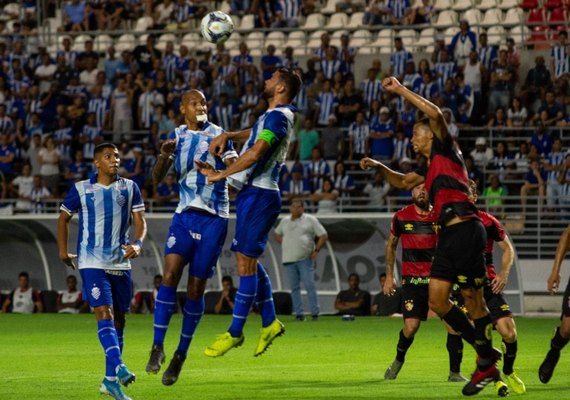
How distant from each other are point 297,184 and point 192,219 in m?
15.3

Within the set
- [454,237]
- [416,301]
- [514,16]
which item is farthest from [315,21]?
[454,237]

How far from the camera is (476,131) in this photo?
29172 millimetres

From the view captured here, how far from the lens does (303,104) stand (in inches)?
1213

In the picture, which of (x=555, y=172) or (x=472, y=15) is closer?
(x=555, y=172)

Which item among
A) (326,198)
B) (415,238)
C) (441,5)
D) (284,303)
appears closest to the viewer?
(415,238)

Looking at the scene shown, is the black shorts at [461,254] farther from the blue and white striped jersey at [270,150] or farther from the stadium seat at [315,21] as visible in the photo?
the stadium seat at [315,21]

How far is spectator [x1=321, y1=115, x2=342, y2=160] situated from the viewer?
29500mm

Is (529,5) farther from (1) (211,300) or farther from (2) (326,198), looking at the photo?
(1) (211,300)

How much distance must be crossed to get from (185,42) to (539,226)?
1230 centimetres

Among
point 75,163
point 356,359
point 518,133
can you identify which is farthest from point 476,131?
point 356,359

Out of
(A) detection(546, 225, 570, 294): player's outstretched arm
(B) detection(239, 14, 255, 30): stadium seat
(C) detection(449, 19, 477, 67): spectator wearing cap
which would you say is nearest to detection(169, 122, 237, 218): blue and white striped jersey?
(A) detection(546, 225, 570, 294): player's outstretched arm

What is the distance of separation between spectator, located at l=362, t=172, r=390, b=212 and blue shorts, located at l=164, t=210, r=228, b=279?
1480 centimetres

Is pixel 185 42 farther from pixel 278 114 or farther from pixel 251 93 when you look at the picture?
pixel 278 114

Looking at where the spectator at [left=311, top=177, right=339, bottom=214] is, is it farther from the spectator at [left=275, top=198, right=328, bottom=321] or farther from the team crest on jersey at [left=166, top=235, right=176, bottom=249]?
the team crest on jersey at [left=166, top=235, right=176, bottom=249]
